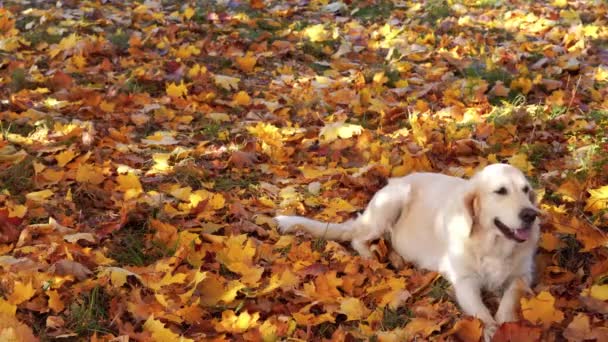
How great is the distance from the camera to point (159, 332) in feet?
9.07

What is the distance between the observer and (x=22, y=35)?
717 cm

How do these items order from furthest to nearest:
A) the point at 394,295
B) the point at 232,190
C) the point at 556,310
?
1. the point at 232,190
2. the point at 394,295
3. the point at 556,310

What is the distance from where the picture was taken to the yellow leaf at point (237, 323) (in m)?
2.91

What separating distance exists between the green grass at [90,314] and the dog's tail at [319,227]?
1176 mm

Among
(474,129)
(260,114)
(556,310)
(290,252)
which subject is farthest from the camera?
(260,114)

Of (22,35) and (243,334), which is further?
(22,35)

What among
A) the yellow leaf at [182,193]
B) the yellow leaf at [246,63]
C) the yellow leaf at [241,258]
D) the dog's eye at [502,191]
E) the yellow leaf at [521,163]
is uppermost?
the dog's eye at [502,191]

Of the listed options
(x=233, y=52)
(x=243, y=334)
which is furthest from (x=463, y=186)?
(x=233, y=52)

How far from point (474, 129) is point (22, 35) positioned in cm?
478

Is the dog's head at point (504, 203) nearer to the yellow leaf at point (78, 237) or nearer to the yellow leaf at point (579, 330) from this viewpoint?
the yellow leaf at point (579, 330)

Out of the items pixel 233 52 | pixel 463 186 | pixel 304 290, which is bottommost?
pixel 233 52

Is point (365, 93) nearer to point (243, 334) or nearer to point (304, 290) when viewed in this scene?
point (304, 290)

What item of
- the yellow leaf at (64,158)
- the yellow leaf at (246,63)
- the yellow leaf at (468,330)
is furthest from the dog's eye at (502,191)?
the yellow leaf at (246,63)

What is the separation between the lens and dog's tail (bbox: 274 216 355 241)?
388 centimetres
